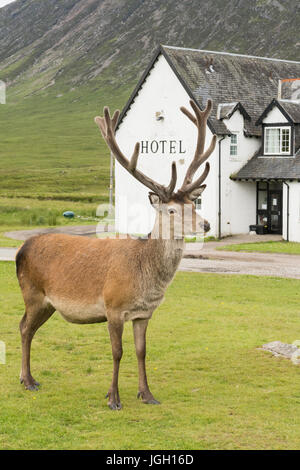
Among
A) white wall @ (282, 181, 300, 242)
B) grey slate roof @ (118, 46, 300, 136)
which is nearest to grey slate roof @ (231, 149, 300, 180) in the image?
white wall @ (282, 181, 300, 242)

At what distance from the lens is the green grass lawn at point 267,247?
33.3 metres

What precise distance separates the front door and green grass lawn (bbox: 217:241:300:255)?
3822mm

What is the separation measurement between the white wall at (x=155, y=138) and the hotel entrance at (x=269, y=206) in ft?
10.8

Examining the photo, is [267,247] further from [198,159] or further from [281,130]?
[198,159]

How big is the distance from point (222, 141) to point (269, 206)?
4.88 m

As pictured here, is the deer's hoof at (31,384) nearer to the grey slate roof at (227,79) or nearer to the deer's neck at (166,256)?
the deer's neck at (166,256)

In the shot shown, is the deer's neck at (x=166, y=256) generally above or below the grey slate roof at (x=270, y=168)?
below

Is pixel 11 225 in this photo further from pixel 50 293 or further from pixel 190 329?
pixel 50 293

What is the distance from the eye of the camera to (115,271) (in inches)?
396

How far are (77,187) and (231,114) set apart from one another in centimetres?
6111

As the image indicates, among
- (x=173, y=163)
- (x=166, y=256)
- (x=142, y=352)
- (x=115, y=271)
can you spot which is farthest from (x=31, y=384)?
(x=173, y=163)

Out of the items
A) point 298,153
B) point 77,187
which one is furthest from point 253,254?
point 77,187

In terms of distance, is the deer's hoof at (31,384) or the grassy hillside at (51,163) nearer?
the deer's hoof at (31,384)

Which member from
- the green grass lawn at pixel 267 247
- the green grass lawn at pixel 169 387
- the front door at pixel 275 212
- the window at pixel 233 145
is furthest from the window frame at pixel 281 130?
the green grass lawn at pixel 169 387
